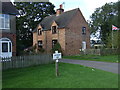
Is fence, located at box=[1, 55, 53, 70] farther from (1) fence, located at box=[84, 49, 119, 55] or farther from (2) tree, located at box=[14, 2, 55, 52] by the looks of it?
(2) tree, located at box=[14, 2, 55, 52]

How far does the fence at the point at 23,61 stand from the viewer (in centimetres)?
1245

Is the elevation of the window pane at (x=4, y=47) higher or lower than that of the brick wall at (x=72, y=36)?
lower

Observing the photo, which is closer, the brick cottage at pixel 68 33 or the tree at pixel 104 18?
the brick cottage at pixel 68 33

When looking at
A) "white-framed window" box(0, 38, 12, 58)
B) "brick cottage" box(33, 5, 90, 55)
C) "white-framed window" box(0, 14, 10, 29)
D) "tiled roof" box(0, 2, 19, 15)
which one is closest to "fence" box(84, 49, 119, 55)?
"brick cottage" box(33, 5, 90, 55)

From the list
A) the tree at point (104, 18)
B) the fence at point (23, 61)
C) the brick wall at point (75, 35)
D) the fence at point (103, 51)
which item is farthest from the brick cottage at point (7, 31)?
the tree at point (104, 18)

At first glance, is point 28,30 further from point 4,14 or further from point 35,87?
point 35,87

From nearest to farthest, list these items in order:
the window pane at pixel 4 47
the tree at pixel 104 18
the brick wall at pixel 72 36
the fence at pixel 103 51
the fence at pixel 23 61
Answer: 1. the fence at pixel 23 61
2. the window pane at pixel 4 47
3. the fence at pixel 103 51
4. the brick wall at pixel 72 36
5. the tree at pixel 104 18

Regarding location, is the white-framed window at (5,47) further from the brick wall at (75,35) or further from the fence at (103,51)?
the fence at (103,51)

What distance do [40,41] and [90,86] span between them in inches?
1150

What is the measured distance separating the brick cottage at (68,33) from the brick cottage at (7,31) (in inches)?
438

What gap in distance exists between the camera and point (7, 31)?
19.0 metres

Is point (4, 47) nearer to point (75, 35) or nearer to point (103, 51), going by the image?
point (75, 35)

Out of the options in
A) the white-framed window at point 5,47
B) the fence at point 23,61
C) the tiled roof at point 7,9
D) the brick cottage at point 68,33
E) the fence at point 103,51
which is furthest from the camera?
the brick cottage at point 68,33

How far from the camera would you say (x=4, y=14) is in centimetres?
1883
